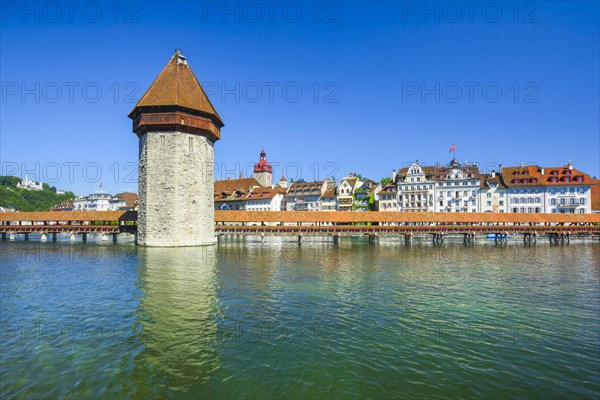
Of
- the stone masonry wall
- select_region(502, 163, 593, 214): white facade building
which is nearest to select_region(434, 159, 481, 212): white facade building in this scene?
select_region(502, 163, 593, 214): white facade building

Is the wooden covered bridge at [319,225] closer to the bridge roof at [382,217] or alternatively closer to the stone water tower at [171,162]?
the bridge roof at [382,217]

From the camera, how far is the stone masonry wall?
110ft

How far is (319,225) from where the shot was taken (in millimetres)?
43688

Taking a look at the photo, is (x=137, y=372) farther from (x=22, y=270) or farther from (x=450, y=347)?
(x=22, y=270)

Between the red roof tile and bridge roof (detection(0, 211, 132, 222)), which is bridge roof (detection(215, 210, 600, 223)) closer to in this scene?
bridge roof (detection(0, 211, 132, 222))

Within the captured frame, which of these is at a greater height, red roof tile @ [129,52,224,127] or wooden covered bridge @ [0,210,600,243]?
red roof tile @ [129,52,224,127]

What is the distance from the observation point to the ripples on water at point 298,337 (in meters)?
6.95

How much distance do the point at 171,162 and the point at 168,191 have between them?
2.62 metres

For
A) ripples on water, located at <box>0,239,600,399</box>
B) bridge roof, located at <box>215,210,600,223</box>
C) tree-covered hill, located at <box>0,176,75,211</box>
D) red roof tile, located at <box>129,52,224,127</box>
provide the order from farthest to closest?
tree-covered hill, located at <box>0,176,75,211</box> → bridge roof, located at <box>215,210,600,223</box> → red roof tile, located at <box>129,52,224,127</box> → ripples on water, located at <box>0,239,600,399</box>

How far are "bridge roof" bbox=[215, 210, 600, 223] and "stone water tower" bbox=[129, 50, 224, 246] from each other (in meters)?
8.09

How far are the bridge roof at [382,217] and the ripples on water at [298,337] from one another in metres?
24.4

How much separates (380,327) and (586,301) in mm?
8584

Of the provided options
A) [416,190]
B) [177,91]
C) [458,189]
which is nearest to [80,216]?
[177,91]

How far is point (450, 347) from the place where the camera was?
880 cm
